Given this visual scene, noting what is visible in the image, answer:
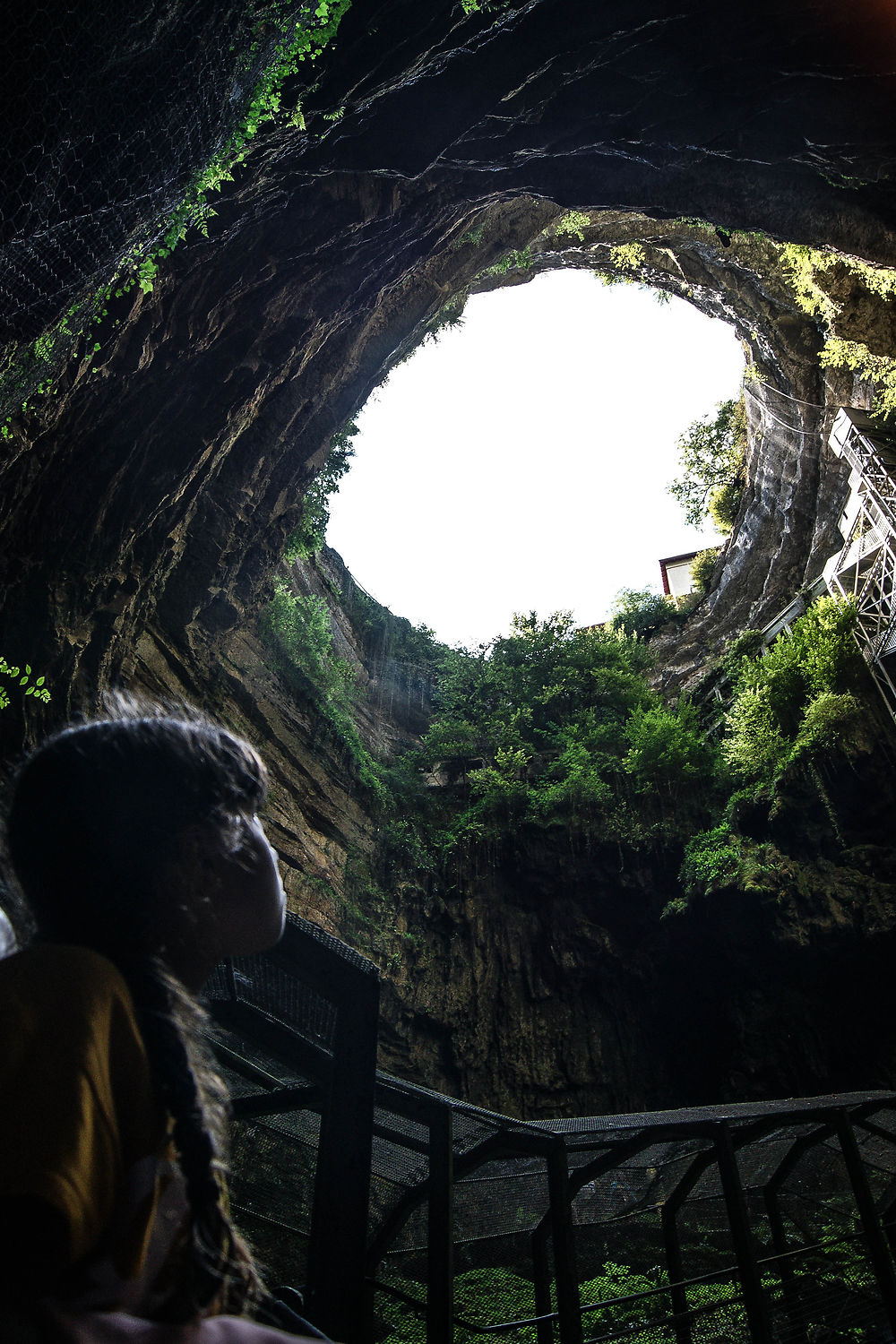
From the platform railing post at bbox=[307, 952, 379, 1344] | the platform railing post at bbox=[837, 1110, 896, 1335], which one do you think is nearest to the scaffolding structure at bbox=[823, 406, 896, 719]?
the platform railing post at bbox=[837, 1110, 896, 1335]

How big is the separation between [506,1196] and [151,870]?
28.0 ft

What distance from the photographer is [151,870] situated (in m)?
1.00

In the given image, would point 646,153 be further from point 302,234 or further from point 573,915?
point 573,915

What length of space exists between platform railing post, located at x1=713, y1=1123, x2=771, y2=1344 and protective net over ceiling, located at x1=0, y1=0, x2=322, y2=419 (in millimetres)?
8090

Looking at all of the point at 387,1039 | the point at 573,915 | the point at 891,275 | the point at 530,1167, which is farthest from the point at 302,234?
the point at 573,915

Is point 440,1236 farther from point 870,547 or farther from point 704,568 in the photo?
point 704,568

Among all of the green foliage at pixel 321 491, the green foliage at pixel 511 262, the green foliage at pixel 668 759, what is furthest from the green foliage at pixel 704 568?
the green foliage at pixel 321 491

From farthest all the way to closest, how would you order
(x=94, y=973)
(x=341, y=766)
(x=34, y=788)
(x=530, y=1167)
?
(x=341, y=766)
(x=530, y=1167)
(x=34, y=788)
(x=94, y=973)

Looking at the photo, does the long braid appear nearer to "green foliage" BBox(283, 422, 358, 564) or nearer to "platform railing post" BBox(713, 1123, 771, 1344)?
"platform railing post" BBox(713, 1123, 771, 1344)

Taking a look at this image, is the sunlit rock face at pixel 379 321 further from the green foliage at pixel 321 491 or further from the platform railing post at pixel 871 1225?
the platform railing post at pixel 871 1225

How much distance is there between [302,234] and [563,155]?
3.67 meters

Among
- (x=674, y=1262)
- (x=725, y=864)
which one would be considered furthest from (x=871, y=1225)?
(x=725, y=864)

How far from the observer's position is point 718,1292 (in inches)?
344

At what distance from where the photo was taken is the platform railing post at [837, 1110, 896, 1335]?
254 inches
